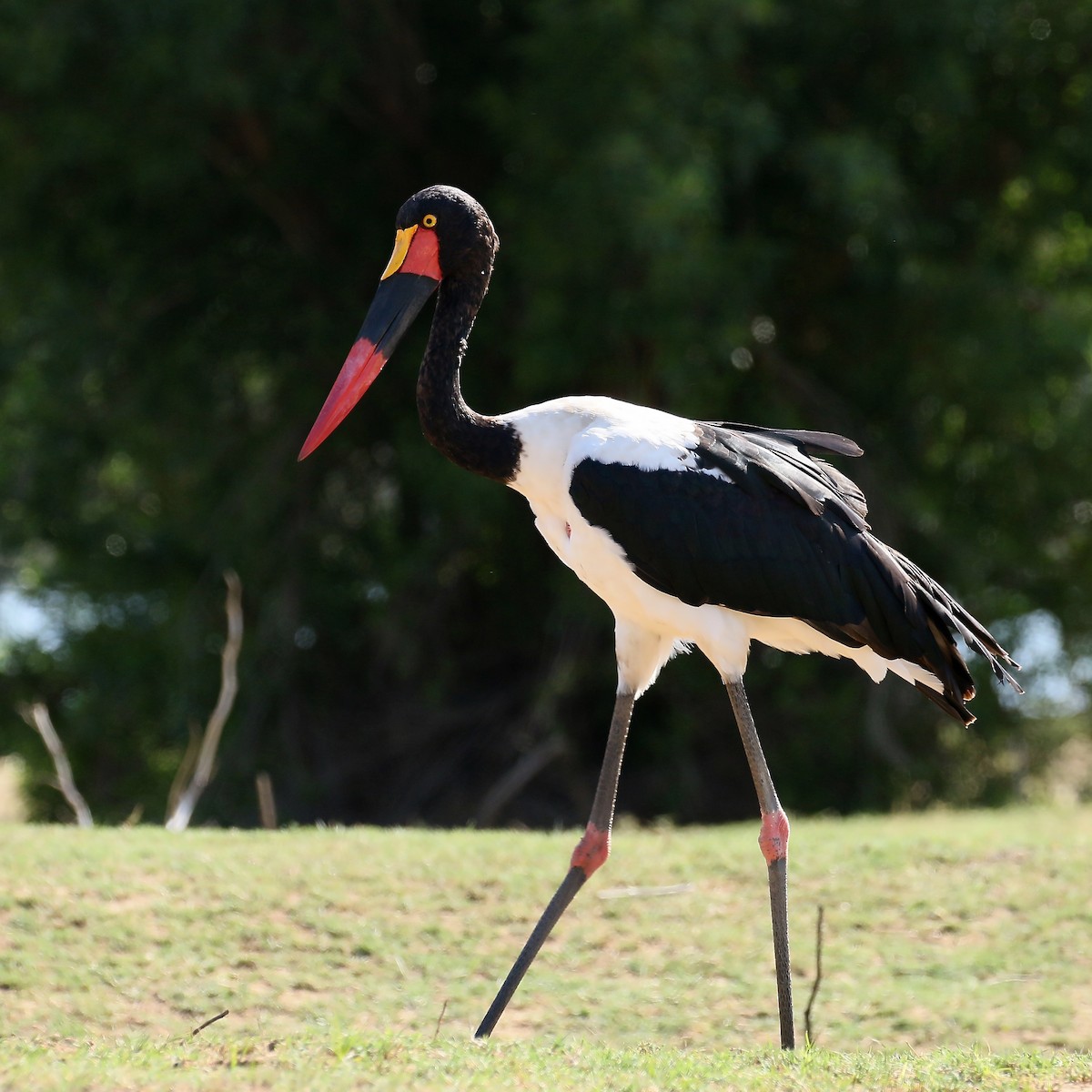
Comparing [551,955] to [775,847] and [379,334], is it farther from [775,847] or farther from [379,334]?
[379,334]

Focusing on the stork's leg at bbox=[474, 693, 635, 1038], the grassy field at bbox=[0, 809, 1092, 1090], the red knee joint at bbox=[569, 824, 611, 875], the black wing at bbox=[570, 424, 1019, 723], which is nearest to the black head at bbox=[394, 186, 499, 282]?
the black wing at bbox=[570, 424, 1019, 723]

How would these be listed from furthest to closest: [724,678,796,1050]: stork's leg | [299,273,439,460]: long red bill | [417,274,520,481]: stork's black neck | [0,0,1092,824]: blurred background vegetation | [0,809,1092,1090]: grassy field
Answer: [0,0,1092,824]: blurred background vegetation → [299,273,439,460]: long red bill → [417,274,520,481]: stork's black neck → [724,678,796,1050]: stork's leg → [0,809,1092,1090]: grassy field

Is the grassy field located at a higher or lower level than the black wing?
lower

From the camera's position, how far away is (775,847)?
4.25 m

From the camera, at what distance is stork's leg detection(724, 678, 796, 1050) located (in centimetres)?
405

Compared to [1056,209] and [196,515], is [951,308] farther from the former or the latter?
[196,515]

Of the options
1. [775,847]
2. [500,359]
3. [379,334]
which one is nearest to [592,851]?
[775,847]

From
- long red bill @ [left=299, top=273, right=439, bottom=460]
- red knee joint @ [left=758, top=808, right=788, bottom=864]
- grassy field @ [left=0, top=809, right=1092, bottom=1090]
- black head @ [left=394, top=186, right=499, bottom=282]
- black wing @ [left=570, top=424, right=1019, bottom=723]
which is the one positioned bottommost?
grassy field @ [left=0, top=809, right=1092, bottom=1090]

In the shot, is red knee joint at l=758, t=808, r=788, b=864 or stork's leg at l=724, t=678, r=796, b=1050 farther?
red knee joint at l=758, t=808, r=788, b=864

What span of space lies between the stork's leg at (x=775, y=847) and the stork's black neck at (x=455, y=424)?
79 cm

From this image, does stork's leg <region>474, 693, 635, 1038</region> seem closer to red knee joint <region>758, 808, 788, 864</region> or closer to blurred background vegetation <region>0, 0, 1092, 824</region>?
red knee joint <region>758, 808, 788, 864</region>

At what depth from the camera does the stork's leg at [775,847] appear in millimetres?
4055

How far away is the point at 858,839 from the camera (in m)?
6.33

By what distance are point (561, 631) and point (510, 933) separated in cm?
454
